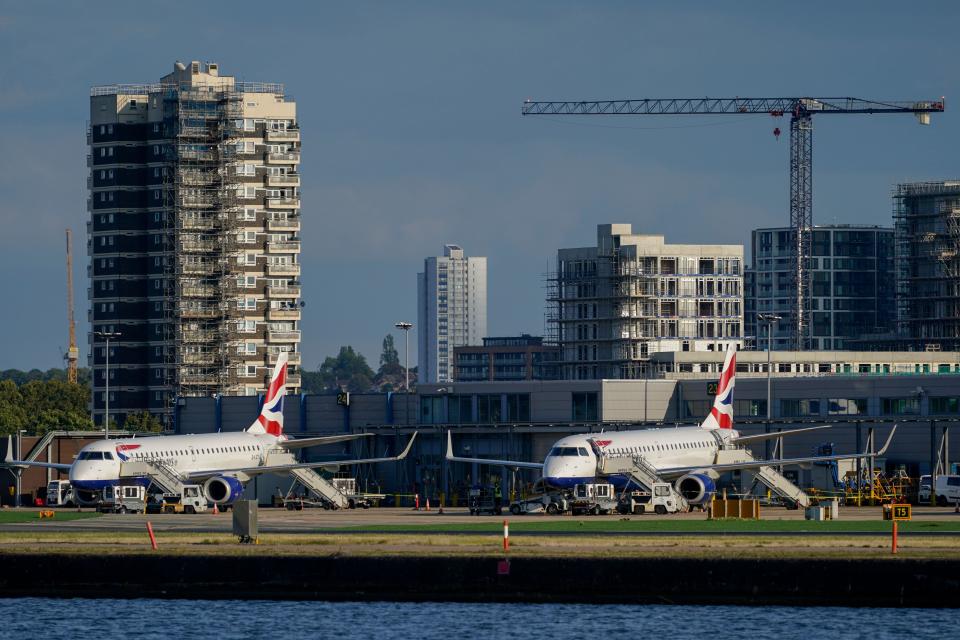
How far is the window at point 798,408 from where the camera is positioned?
143 metres

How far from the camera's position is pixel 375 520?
331ft

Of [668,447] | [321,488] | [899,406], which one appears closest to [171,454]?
[321,488]

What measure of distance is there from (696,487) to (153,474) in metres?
32.6

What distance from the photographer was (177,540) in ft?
251

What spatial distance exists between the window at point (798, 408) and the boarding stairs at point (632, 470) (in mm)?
37811

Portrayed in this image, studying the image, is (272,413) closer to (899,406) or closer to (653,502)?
(653,502)

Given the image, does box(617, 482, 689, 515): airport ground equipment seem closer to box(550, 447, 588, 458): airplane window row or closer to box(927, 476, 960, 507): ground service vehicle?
box(550, 447, 588, 458): airplane window row

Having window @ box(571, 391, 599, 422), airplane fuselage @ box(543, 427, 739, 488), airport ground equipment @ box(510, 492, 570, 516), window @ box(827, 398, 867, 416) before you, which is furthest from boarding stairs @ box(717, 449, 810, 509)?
window @ box(571, 391, 599, 422)

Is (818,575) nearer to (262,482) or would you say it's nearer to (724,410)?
(724,410)

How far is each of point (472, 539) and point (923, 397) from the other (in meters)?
69.9

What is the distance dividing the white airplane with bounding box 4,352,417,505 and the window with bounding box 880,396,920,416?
40.0m

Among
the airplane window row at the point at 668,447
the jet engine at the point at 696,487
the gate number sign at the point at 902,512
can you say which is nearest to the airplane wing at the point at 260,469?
the airplane window row at the point at 668,447

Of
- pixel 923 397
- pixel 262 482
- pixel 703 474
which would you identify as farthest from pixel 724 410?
pixel 262 482

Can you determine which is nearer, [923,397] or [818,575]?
[818,575]
